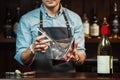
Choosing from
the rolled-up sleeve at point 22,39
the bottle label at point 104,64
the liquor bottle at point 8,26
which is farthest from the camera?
the liquor bottle at point 8,26

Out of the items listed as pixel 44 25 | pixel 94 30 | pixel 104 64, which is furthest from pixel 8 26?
pixel 104 64

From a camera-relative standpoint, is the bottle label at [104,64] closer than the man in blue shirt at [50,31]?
Yes

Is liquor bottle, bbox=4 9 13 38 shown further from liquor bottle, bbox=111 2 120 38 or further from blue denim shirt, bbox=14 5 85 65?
liquor bottle, bbox=111 2 120 38

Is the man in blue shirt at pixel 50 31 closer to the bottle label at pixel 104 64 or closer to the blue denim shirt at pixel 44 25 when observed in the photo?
the blue denim shirt at pixel 44 25

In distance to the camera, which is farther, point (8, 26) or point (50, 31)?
point (8, 26)

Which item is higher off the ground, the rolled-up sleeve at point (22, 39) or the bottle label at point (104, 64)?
the rolled-up sleeve at point (22, 39)

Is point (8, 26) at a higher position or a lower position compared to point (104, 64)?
higher

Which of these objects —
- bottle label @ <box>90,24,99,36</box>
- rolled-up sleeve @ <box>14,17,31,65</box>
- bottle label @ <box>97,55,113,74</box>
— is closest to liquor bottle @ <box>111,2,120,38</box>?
bottle label @ <box>90,24,99,36</box>

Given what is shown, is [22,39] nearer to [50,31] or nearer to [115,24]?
[50,31]

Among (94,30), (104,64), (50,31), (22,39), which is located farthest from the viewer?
(94,30)

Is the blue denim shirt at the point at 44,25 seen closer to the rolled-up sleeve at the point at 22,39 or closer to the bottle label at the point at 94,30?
the rolled-up sleeve at the point at 22,39

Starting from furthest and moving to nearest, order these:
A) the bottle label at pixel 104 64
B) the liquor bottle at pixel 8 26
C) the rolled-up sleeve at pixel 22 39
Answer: the liquor bottle at pixel 8 26 < the rolled-up sleeve at pixel 22 39 < the bottle label at pixel 104 64

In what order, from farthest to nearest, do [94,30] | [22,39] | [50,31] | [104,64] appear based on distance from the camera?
[94,30]
[50,31]
[22,39]
[104,64]

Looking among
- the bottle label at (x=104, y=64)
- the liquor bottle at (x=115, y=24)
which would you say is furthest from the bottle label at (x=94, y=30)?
the bottle label at (x=104, y=64)
